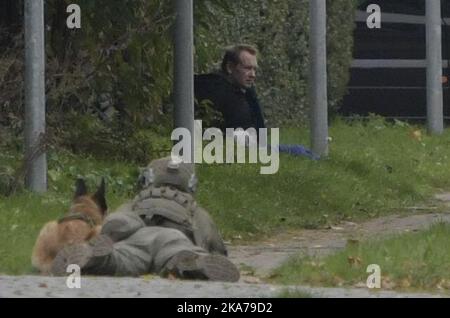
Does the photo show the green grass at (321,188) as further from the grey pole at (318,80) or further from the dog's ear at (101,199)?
the dog's ear at (101,199)

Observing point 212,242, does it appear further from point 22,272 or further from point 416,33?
point 416,33

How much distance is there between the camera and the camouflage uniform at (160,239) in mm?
10055

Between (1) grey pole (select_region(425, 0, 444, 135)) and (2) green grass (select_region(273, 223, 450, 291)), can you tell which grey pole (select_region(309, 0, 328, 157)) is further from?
(2) green grass (select_region(273, 223, 450, 291))

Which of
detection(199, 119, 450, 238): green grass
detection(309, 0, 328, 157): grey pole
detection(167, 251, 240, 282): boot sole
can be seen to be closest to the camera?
detection(167, 251, 240, 282): boot sole

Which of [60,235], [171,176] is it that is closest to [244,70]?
[171,176]

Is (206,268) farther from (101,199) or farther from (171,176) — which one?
(101,199)

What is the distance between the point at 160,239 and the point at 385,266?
4.77 feet

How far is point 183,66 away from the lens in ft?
51.9

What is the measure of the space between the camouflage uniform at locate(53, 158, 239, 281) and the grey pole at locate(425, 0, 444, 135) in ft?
45.9

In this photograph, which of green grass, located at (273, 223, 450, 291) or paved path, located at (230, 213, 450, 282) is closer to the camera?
green grass, located at (273, 223, 450, 291)

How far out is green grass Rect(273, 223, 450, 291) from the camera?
10.5 meters

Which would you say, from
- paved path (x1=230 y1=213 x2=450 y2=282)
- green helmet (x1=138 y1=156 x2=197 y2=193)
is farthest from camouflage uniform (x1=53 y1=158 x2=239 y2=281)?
paved path (x1=230 y1=213 x2=450 y2=282)

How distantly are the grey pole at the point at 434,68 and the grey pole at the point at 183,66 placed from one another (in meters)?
9.65
